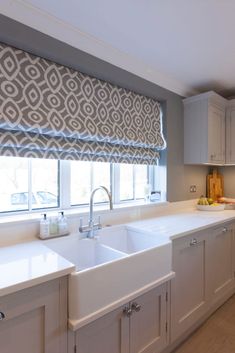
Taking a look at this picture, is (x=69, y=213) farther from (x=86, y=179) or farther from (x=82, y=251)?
(x=86, y=179)

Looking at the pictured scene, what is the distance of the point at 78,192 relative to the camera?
6.72 feet

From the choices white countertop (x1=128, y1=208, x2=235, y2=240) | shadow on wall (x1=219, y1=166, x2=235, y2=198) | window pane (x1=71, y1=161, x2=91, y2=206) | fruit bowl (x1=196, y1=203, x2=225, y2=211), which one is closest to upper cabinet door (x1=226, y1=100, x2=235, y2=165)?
shadow on wall (x1=219, y1=166, x2=235, y2=198)

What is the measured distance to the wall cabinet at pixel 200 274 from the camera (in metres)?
1.72

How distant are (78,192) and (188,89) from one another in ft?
5.85

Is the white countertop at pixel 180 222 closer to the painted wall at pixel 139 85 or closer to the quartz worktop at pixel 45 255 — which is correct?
the quartz worktop at pixel 45 255

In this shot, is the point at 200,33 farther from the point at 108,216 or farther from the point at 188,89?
the point at 108,216

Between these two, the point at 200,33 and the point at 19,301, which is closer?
the point at 19,301

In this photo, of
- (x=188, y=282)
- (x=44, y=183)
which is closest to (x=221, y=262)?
(x=188, y=282)

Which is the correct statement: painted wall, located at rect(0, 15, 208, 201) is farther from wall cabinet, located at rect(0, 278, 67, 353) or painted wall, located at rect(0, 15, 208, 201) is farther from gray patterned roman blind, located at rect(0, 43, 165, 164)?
wall cabinet, located at rect(0, 278, 67, 353)

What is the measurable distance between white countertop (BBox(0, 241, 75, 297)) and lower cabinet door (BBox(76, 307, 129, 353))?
34 cm

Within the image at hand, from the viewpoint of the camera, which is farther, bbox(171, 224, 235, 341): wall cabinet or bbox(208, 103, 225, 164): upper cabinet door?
bbox(208, 103, 225, 164): upper cabinet door

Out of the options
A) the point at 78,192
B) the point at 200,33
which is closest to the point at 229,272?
the point at 78,192

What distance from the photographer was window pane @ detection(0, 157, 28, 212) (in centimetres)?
165

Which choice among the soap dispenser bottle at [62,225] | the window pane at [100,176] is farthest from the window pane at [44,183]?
the window pane at [100,176]
